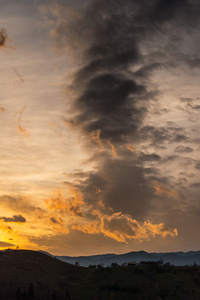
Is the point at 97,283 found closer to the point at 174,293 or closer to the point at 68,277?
the point at 68,277

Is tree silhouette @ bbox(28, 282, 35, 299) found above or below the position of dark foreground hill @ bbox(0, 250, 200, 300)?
below

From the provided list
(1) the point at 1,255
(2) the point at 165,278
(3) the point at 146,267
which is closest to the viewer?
(2) the point at 165,278

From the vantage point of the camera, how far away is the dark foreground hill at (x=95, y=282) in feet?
265

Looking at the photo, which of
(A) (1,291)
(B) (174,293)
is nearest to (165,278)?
(B) (174,293)

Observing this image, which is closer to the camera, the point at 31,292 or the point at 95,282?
the point at 31,292

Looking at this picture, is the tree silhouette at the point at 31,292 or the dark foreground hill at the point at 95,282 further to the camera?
the dark foreground hill at the point at 95,282

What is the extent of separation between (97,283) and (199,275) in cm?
3010

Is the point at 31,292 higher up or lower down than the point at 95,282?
lower down

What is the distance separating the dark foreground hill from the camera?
80.8 metres

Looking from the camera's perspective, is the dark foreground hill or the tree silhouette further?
the dark foreground hill

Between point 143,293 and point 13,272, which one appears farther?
point 13,272

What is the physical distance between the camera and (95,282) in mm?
94125

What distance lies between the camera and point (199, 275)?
94.1 meters

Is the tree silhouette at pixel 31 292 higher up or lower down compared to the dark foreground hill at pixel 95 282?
lower down
